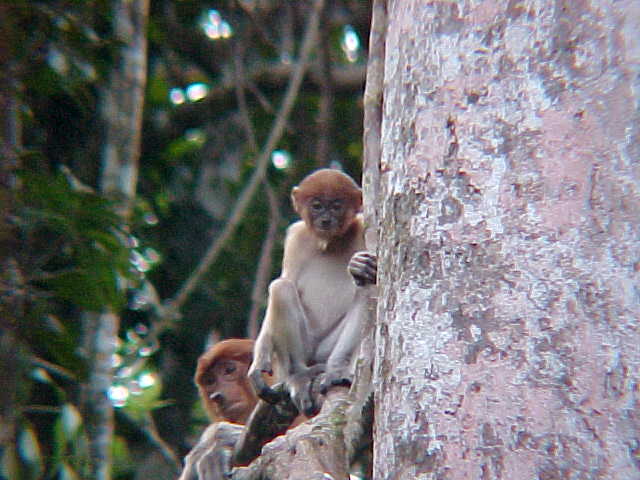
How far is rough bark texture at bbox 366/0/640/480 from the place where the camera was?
90.4 inches

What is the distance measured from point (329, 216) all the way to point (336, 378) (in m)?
1.22

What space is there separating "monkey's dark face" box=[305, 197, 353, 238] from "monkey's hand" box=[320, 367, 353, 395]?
988mm

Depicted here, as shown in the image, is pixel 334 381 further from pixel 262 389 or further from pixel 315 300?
pixel 315 300

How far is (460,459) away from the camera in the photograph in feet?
7.68

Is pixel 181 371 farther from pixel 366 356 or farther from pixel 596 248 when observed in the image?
pixel 596 248

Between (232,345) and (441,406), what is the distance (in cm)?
391

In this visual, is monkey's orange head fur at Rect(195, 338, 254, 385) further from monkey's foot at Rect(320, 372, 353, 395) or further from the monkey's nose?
monkey's foot at Rect(320, 372, 353, 395)

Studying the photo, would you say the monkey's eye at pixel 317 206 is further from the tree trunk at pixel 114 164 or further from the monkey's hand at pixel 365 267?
the monkey's hand at pixel 365 267

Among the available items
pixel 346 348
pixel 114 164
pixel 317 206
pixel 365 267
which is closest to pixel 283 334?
pixel 346 348

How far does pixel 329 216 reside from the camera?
18.8 ft

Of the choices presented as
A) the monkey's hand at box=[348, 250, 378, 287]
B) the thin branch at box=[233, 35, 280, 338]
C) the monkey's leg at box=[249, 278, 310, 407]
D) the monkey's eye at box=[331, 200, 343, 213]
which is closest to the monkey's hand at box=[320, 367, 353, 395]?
the monkey's leg at box=[249, 278, 310, 407]

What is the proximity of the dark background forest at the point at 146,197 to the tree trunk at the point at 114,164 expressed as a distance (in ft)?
0.07

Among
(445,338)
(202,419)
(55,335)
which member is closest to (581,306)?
(445,338)

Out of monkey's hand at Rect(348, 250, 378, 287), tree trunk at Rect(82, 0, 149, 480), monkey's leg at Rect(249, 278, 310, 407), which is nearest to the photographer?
monkey's hand at Rect(348, 250, 378, 287)
